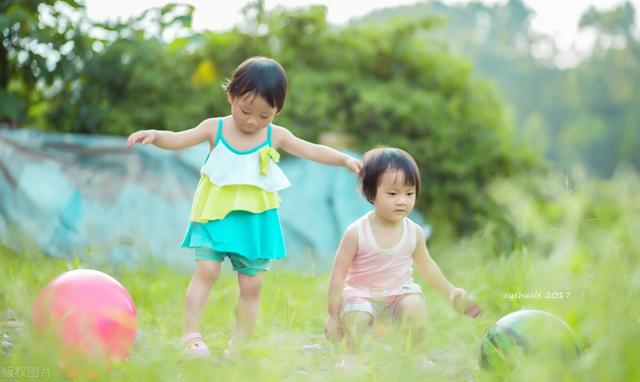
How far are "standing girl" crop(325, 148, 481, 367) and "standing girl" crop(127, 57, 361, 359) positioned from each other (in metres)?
0.17

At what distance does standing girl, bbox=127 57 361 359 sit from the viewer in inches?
125

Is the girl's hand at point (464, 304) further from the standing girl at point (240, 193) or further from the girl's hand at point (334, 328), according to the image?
the standing girl at point (240, 193)

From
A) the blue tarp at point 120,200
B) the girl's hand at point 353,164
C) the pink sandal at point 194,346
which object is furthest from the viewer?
the blue tarp at point 120,200

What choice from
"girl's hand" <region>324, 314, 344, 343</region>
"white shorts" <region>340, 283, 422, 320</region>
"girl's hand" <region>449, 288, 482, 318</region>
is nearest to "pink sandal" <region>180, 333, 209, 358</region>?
"girl's hand" <region>324, 314, 344, 343</region>

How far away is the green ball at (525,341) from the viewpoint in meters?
2.52

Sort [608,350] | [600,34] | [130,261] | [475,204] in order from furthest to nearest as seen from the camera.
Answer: [600,34], [475,204], [130,261], [608,350]

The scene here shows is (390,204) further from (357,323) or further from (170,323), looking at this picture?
(170,323)

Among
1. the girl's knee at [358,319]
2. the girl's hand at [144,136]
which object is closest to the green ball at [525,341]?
the girl's knee at [358,319]

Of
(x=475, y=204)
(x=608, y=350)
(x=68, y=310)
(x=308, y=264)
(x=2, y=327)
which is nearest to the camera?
(x=608, y=350)

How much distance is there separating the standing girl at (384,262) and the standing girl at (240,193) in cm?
17

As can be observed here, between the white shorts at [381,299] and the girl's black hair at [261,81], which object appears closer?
the girl's black hair at [261,81]

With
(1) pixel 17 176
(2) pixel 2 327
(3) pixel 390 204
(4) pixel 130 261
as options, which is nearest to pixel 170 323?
(2) pixel 2 327

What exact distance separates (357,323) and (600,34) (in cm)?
3815

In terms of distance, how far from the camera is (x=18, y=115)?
6250 millimetres
